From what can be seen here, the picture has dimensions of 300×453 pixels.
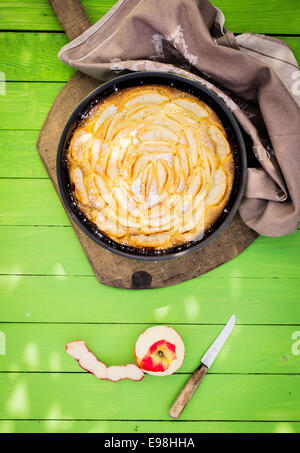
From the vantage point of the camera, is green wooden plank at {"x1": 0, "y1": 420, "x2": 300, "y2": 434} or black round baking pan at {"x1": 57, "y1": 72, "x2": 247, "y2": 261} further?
green wooden plank at {"x1": 0, "y1": 420, "x2": 300, "y2": 434}

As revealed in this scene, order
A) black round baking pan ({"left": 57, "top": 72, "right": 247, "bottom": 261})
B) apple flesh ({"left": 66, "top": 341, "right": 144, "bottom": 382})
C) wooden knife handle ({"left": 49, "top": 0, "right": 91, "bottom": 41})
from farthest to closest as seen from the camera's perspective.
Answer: apple flesh ({"left": 66, "top": 341, "right": 144, "bottom": 382}) → wooden knife handle ({"left": 49, "top": 0, "right": 91, "bottom": 41}) → black round baking pan ({"left": 57, "top": 72, "right": 247, "bottom": 261})

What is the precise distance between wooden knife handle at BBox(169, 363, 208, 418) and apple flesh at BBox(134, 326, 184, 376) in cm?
8

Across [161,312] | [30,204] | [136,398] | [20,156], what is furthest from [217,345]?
[20,156]

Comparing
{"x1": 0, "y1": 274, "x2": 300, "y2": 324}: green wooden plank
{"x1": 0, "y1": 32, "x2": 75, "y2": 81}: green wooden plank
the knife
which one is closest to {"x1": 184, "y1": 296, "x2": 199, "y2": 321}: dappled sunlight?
{"x1": 0, "y1": 274, "x2": 300, "y2": 324}: green wooden plank

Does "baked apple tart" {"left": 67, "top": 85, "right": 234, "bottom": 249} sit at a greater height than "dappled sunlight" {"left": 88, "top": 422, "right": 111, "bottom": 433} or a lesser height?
greater

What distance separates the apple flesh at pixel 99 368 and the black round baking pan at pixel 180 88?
41 centimetres

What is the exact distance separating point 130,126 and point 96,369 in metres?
0.77

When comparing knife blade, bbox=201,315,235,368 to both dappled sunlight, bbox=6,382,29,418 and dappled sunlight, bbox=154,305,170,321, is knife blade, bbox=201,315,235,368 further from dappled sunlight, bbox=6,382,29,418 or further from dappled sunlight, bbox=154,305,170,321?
dappled sunlight, bbox=6,382,29,418

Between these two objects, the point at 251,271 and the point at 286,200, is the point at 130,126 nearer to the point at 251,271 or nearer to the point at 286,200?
the point at 286,200

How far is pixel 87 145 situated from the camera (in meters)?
0.96

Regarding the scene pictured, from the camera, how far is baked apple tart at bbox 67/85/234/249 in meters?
0.95

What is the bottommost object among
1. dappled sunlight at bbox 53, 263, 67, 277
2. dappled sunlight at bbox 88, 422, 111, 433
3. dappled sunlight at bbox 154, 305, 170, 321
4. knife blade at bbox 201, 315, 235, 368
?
dappled sunlight at bbox 88, 422, 111, 433

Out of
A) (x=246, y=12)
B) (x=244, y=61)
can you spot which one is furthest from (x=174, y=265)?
(x=246, y=12)

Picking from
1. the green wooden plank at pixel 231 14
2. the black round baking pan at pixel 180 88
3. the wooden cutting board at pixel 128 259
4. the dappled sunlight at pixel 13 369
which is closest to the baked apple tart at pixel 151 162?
the black round baking pan at pixel 180 88
